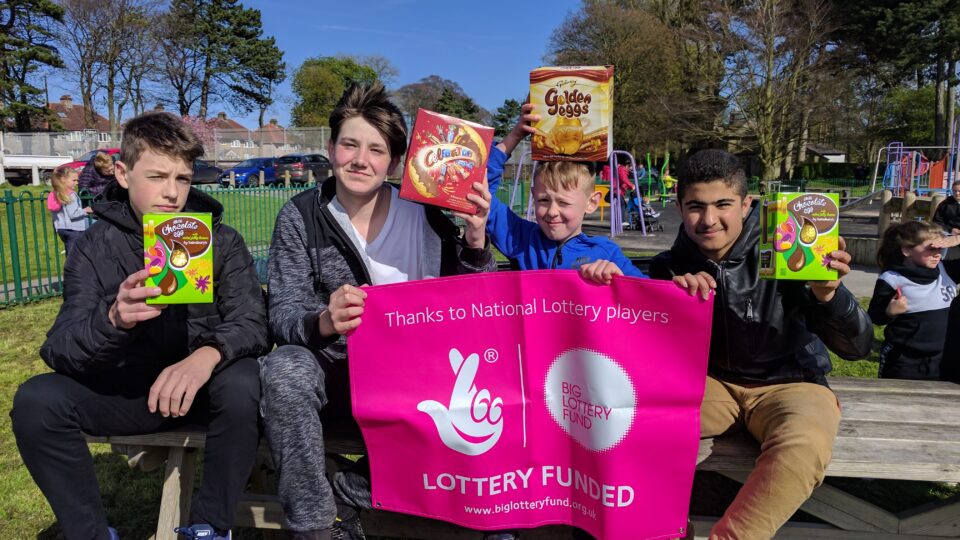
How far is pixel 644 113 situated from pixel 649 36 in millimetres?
4406

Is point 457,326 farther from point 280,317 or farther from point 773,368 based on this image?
point 773,368

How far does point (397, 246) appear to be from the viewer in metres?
3.00

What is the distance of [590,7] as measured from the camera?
40.7m

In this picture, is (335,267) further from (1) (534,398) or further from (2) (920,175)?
(2) (920,175)

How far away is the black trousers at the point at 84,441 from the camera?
244cm

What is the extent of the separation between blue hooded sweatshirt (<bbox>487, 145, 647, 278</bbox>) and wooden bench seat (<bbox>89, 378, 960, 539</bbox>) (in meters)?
0.97

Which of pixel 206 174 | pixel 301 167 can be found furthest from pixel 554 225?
pixel 301 167

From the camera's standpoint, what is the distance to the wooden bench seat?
8.15 feet

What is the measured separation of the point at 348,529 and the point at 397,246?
1205mm

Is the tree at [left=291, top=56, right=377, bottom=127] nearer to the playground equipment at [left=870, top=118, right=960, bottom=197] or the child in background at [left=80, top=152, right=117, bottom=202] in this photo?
the playground equipment at [left=870, top=118, right=960, bottom=197]

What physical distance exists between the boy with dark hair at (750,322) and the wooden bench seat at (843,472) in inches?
5.9

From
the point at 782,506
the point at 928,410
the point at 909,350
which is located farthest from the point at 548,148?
the point at 909,350

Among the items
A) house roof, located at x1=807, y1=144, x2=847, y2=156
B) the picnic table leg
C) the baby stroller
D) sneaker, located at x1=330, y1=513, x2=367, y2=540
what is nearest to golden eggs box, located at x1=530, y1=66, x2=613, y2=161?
sneaker, located at x1=330, y1=513, x2=367, y2=540

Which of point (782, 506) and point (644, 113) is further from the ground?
point (644, 113)
